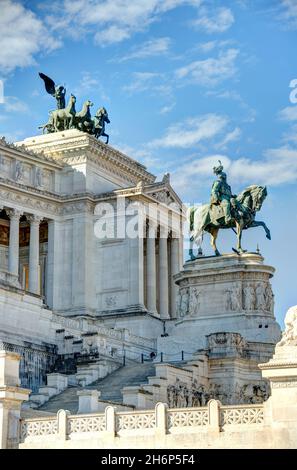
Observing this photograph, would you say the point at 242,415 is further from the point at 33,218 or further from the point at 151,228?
the point at 151,228

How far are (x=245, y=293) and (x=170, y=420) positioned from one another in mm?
27154

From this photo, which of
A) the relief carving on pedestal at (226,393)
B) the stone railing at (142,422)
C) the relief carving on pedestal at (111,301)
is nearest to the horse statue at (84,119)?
the relief carving on pedestal at (111,301)

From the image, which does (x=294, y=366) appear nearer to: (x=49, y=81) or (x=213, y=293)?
(x=213, y=293)

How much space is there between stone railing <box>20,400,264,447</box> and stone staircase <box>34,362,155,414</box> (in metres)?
7.25

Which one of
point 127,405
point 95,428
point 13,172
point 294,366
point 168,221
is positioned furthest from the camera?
point 168,221

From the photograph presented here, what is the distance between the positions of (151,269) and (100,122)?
1386 cm

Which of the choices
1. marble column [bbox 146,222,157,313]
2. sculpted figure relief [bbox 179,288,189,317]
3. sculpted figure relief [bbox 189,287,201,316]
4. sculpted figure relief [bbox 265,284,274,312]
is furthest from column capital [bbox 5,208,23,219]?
sculpted figure relief [bbox 265,284,274,312]

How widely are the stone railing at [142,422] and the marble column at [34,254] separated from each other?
4366 centimetres

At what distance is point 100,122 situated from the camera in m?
86.6

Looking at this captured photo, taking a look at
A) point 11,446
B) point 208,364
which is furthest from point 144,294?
point 11,446

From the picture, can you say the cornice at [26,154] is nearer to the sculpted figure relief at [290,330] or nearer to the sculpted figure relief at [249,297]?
the sculpted figure relief at [249,297]

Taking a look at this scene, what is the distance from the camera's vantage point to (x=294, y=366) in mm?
28562

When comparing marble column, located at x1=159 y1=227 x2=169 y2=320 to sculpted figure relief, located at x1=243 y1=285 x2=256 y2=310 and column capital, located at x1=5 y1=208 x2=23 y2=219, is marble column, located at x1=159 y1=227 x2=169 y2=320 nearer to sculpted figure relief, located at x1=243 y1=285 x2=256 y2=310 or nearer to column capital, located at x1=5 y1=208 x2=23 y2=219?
column capital, located at x1=5 y1=208 x2=23 y2=219

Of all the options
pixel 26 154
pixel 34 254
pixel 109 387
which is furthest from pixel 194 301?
pixel 26 154
